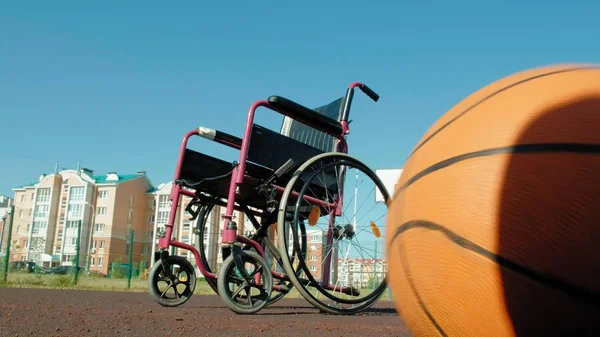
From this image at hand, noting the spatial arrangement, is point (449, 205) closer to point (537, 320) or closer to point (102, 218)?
point (537, 320)

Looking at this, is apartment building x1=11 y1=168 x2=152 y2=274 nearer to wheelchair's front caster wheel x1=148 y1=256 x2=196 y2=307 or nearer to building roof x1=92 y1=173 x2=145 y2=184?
building roof x1=92 y1=173 x2=145 y2=184

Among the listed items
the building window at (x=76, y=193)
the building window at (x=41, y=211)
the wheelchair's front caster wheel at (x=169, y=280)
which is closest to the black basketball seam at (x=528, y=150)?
the wheelchair's front caster wheel at (x=169, y=280)

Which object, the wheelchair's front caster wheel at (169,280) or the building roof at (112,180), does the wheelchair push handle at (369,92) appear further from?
the building roof at (112,180)

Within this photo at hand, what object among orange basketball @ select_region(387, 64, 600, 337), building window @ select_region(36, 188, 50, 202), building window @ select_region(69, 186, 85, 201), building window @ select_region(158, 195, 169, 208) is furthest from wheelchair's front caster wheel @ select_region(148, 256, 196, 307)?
building window @ select_region(36, 188, 50, 202)

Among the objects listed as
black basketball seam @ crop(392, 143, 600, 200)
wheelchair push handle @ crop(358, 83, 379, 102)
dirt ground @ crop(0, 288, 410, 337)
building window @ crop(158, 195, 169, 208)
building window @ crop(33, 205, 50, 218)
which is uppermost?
building window @ crop(158, 195, 169, 208)

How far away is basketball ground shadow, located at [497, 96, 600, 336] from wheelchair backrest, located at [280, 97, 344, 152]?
12.7ft

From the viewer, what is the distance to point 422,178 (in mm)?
1643

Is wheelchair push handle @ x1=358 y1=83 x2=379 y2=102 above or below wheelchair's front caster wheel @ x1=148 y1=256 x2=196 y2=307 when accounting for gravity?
above

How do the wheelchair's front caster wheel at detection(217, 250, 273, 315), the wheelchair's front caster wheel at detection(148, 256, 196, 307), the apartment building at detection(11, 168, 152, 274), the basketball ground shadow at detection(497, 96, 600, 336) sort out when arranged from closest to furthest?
the basketball ground shadow at detection(497, 96, 600, 336) → the wheelchair's front caster wheel at detection(217, 250, 273, 315) → the wheelchair's front caster wheel at detection(148, 256, 196, 307) → the apartment building at detection(11, 168, 152, 274)

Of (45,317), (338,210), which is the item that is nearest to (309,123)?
(338,210)

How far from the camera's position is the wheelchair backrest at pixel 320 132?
559 centimetres

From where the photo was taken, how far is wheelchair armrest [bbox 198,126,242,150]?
5.21m

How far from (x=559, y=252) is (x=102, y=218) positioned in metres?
63.9

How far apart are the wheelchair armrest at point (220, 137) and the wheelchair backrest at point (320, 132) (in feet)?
2.53
